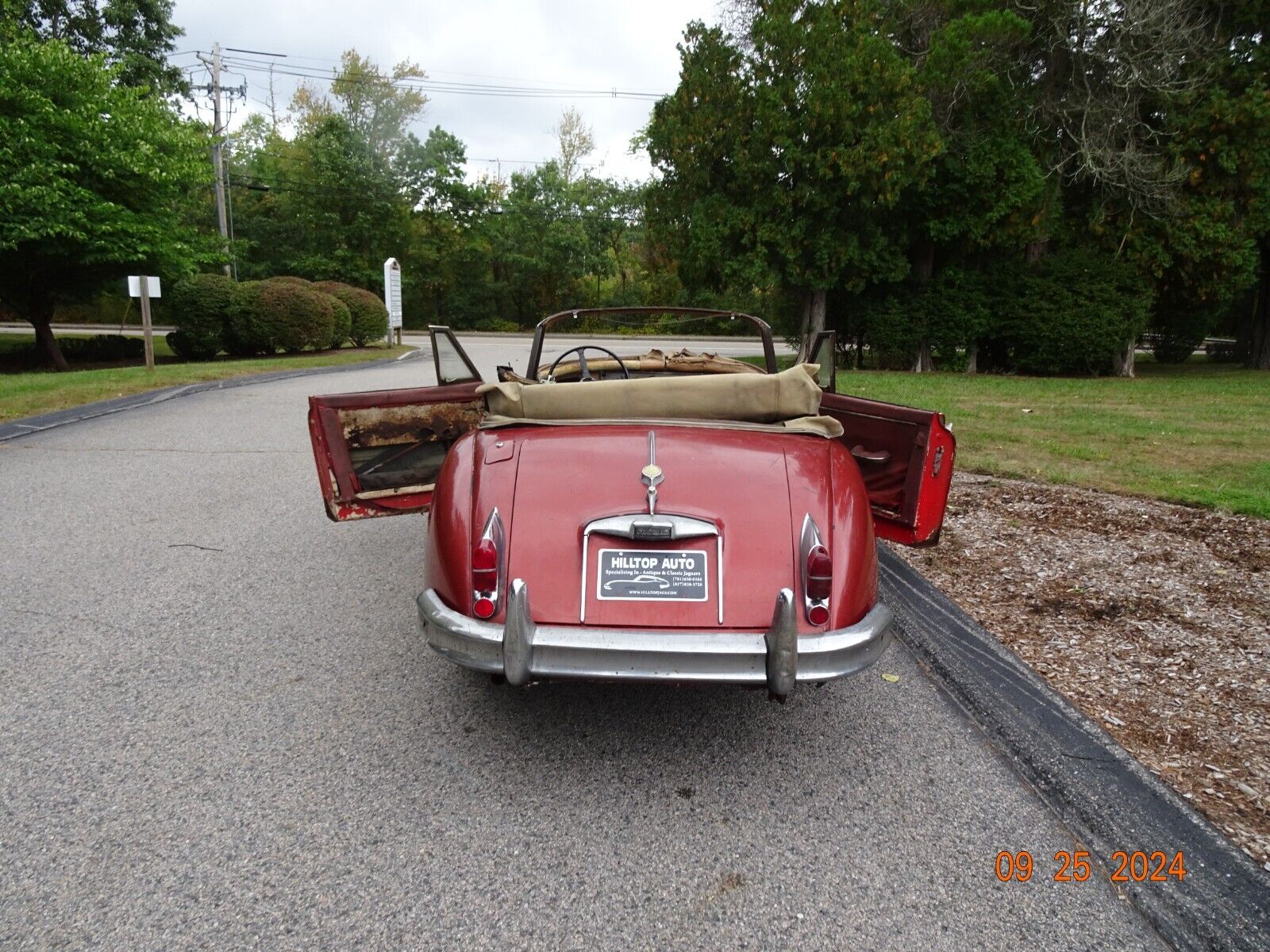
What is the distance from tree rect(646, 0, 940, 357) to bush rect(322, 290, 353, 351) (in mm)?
10376

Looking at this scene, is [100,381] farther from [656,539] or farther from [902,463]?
[656,539]

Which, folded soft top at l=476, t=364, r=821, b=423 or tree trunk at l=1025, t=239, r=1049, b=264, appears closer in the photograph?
folded soft top at l=476, t=364, r=821, b=423

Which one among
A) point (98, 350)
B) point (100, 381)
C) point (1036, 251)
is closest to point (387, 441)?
point (100, 381)

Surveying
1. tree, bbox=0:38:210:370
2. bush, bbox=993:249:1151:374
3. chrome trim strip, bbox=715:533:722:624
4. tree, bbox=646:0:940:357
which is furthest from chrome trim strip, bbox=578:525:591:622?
tree, bbox=0:38:210:370

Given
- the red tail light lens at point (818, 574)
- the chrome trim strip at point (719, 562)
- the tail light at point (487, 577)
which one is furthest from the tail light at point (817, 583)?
the tail light at point (487, 577)

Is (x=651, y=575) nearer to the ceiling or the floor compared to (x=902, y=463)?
nearer to the floor

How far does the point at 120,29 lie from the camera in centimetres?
2748

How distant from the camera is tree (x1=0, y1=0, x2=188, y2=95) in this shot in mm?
26609

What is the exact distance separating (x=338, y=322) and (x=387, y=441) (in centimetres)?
2124

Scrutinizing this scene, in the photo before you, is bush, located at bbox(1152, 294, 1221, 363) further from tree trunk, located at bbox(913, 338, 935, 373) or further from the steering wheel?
the steering wheel

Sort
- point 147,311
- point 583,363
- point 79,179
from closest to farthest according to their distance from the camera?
point 583,363
point 147,311
point 79,179

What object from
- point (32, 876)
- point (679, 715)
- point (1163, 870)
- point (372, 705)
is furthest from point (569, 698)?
point (1163, 870)

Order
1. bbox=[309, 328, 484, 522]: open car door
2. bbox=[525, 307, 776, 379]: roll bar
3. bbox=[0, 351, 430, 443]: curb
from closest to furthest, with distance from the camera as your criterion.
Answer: bbox=[309, 328, 484, 522]: open car door
bbox=[525, 307, 776, 379]: roll bar
bbox=[0, 351, 430, 443]: curb
